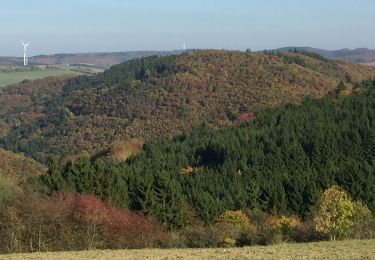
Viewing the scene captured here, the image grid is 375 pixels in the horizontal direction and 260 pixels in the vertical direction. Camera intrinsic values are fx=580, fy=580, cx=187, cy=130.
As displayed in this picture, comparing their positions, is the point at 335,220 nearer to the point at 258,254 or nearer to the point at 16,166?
the point at 258,254

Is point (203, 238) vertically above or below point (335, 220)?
below

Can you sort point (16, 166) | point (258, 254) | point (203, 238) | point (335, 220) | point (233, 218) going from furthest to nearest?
point (16, 166) → point (233, 218) → point (335, 220) → point (203, 238) → point (258, 254)

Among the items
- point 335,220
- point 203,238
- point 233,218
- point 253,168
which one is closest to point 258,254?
point 203,238

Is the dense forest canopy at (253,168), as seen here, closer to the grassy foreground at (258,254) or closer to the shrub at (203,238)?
the shrub at (203,238)

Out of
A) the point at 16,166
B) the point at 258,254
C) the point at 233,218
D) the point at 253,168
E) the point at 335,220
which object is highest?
the point at 258,254

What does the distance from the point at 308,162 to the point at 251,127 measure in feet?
130

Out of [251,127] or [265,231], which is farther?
[251,127]

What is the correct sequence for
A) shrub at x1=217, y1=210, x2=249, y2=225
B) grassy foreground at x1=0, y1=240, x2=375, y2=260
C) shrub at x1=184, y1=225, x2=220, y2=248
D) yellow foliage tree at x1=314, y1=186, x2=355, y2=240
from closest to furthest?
grassy foreground at x1=0, y1=240, x2=375, y2=260 → shrub at x1=184, y1=225, x2=220, y2=248 → yellow foliage tree at x1=314, y1=186, x2=355, y2=240 → shrub at x1=217, y1=210, x2=249, y2=225

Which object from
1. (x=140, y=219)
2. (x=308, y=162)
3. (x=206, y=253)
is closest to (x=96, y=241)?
(x=140, y=219)

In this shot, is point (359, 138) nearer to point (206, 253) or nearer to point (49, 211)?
point (49, 211)

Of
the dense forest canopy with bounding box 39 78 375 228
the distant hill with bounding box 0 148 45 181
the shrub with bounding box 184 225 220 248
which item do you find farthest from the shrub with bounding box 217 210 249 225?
the distant hill with bounding box 0 148 45 181

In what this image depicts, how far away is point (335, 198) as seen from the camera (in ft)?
161

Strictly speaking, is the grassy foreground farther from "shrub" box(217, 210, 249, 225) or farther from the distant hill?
the distant hill

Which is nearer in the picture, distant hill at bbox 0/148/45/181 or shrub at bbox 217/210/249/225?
shrub at bbox 217/210/249/225
